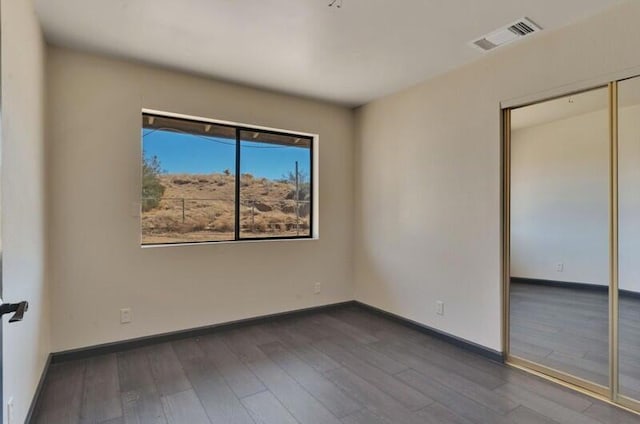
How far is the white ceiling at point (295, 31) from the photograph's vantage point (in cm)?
217

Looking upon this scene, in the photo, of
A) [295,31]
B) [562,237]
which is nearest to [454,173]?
[562,237]

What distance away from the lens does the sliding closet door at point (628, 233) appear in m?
2.17

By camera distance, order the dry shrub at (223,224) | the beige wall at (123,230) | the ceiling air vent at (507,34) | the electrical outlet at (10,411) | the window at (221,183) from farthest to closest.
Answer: the dry shrub at (223,224) → the window at (221,183) → the beige wall at (123,230) → the ceiling air vent at (507,34) → the electrical outlet at (10,411)

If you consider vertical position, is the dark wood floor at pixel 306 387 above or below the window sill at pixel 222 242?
below

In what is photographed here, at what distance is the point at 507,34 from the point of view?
98.2 inches

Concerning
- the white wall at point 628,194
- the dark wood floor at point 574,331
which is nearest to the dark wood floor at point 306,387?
the dark wood floor at point 574,331

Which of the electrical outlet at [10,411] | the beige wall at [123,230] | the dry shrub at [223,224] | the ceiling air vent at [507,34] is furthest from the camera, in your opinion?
the dry shrub at [223,224]

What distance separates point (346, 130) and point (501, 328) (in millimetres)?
2821

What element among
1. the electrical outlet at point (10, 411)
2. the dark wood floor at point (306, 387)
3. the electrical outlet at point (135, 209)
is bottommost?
the dark wood floor at point (306, 387)

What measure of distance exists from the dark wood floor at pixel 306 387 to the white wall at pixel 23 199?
43cm

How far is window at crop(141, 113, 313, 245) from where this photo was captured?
3266mm

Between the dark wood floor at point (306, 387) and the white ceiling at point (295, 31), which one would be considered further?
the white ceiling at point (295, 31)

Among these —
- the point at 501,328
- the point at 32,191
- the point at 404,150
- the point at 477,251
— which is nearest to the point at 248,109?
the point at 404,150

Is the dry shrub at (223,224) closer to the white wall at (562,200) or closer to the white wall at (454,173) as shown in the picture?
the white wall at (454,173)
